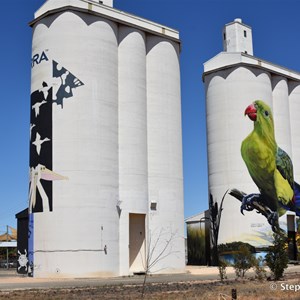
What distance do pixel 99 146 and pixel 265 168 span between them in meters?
19.7

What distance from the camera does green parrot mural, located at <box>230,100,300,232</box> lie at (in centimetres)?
5047

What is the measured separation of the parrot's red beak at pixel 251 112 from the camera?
169 ft

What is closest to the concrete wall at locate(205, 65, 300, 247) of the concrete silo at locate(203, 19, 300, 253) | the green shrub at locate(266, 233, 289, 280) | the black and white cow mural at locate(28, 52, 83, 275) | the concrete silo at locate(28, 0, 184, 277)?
the concrete silo at locate(203, 19, 300, 253)

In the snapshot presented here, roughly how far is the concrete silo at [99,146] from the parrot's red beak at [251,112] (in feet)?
38.0

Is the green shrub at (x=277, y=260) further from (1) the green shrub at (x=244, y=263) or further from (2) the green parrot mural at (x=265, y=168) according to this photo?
(2) the green parrot mural at (x=265, y=168)

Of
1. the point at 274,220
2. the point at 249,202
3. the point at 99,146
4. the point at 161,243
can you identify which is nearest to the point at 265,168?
the point at 249,202

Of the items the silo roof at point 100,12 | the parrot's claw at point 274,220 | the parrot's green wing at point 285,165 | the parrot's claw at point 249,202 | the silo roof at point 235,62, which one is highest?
the silo roof at point 235,62

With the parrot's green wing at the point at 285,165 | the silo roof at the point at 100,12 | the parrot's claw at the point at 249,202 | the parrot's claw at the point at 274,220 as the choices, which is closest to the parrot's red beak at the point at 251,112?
the parrot's green wing at the point at 285,165

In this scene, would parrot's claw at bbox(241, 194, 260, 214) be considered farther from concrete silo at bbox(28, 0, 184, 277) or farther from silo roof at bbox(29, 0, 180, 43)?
silo roof at bbox(29, 0, 180, 43)

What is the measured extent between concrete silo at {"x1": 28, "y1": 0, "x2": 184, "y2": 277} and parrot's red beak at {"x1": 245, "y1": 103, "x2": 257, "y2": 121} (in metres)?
11.6

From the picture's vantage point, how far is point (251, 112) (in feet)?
169

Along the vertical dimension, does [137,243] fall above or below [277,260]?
above

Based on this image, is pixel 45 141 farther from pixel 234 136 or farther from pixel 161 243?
pixel 234 136

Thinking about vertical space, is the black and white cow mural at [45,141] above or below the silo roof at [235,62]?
below
